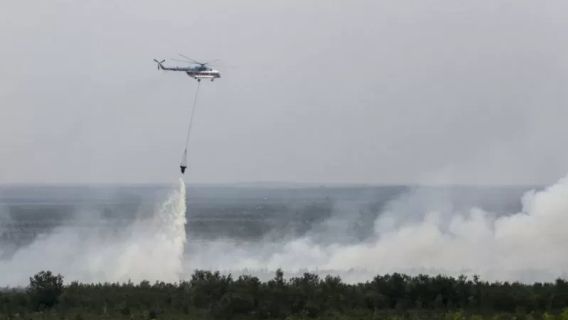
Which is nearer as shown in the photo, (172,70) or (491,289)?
(491,289)

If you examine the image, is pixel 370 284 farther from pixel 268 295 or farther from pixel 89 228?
pixel 89 228

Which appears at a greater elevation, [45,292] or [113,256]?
[113,256]

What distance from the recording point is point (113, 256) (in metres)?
81.3

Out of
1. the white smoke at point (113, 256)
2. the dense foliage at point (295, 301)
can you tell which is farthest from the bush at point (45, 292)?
the white smoke at point (113, 256)

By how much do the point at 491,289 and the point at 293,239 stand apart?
5188cm

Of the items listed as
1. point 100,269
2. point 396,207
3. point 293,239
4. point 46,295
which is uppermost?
point 396,207

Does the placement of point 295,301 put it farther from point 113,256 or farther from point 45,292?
point 113,256

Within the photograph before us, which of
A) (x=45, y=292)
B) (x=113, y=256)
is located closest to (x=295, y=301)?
(x=45, y=292)

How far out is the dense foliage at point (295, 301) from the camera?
3778cm

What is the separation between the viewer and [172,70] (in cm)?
5578

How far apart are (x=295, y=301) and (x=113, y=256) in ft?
146

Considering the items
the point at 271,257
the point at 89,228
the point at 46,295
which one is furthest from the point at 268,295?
the point at 89,228

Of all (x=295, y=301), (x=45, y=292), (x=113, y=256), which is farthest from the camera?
(x=113, y=256)

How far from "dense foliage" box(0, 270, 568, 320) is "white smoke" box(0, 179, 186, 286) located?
2113cm
